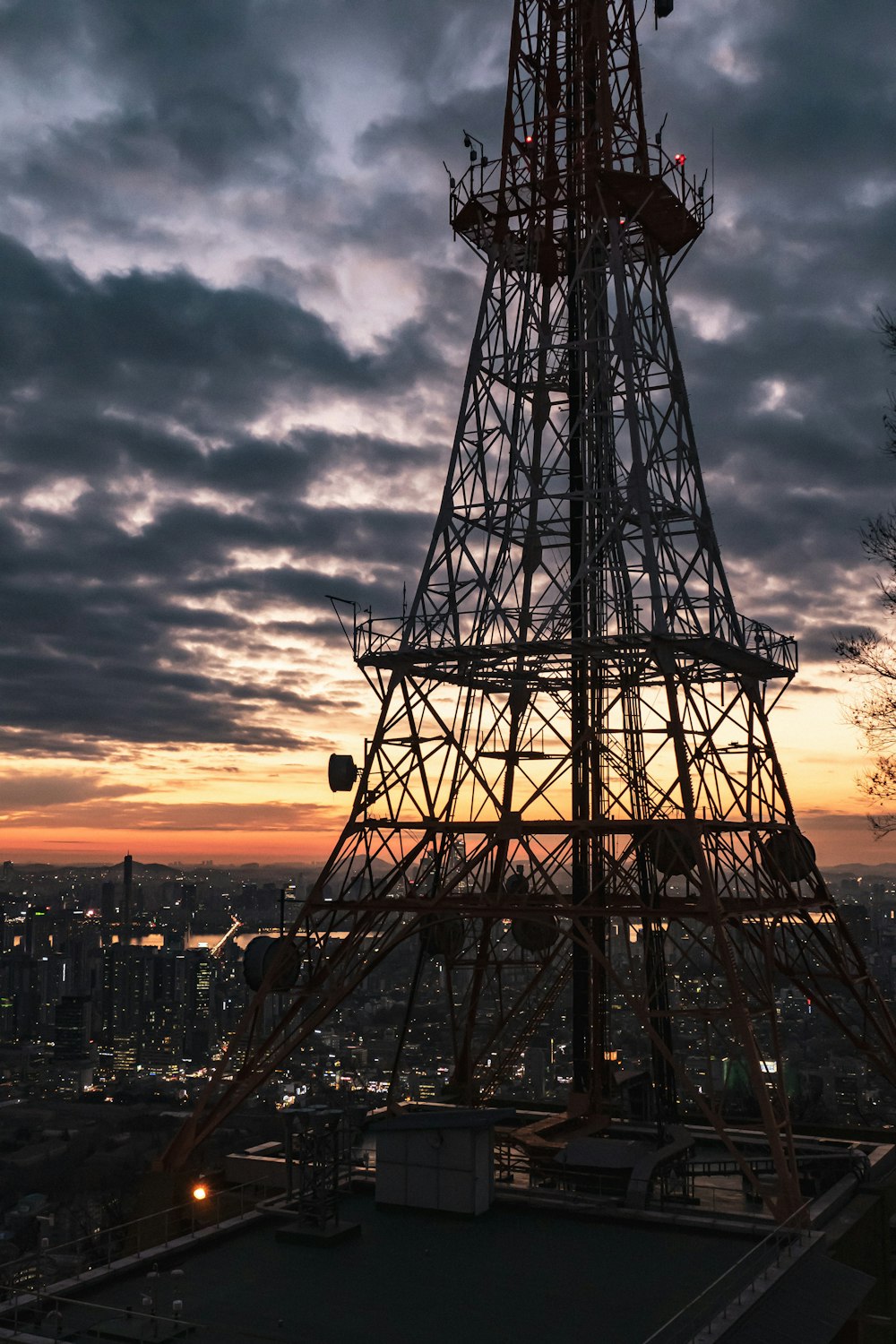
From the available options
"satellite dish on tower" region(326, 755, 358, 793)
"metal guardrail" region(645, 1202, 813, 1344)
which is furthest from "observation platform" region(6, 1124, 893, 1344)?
"satellite dish on tower" region(326, 755, 358, 793)

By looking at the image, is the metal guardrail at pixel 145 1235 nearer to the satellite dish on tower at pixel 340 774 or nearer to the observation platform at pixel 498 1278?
the observation platform at pixel 498 1278

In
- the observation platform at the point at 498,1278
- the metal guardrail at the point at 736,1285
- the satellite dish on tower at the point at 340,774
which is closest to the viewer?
the metal guardrail at the point at 736,1285

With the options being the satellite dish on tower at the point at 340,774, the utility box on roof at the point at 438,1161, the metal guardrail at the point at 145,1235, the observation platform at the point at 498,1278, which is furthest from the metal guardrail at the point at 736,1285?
the satellite dish on tower at the point at 340,774

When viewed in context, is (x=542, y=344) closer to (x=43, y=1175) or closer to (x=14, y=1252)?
(x=14, y=1252)

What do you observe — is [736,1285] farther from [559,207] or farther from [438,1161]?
[559,207]

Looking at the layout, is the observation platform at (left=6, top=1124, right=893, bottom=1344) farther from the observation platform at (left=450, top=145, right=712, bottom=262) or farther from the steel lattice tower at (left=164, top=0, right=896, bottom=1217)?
the observation platform at (left=450, top=145, right=712, bottom=262)

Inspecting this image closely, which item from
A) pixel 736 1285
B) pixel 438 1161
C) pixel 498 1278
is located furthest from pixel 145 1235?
pixel 736 1285

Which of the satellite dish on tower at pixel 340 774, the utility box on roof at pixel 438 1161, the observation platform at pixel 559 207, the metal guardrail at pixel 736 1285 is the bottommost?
the metal guardrail at pixel 736 1285

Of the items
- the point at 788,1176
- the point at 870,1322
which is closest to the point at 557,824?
the point at 788,1176

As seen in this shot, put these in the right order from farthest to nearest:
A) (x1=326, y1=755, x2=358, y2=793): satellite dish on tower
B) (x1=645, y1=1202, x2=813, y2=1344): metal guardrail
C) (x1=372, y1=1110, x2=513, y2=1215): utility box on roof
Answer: (x1=326, y1=755, x2=358, y2=793): satellite dish on tower < (x1=372, y1=1110, x2=513, y2=1215): utility box on roof < (x1=645, y1=1202, x2=813, y2=1344): metal guardrail
